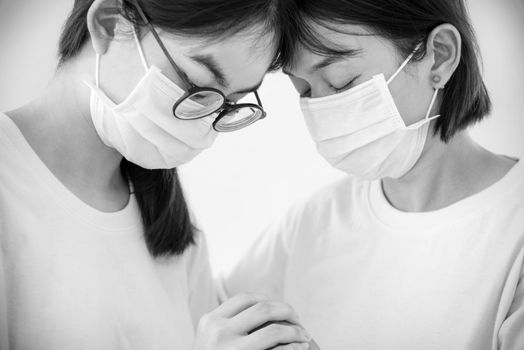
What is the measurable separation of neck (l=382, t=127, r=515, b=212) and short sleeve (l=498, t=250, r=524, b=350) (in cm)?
21

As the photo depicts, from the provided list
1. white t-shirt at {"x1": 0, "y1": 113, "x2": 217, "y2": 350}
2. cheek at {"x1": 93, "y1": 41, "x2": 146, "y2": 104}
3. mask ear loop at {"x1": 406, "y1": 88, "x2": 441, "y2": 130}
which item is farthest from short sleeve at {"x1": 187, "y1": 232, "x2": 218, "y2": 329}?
mask ear loop at {"x1": 406, "y1": 88, "x2": 441, "y2": 130}

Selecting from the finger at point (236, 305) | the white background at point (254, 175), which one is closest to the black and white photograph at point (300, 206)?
the finger at point (236, 305)

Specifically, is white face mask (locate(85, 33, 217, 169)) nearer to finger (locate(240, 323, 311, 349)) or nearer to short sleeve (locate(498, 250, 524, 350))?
finger (locate(240, 323, 311, 349))

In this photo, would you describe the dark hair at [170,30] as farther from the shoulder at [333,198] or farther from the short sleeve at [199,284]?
the shoulder at [333,198]

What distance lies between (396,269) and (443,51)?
53 centimetres

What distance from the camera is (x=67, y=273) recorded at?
1036 millimetres

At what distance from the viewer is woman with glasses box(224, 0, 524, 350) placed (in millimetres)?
1134

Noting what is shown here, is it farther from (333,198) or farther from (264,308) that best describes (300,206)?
(264,308)

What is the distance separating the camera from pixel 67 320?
1008 millimetres

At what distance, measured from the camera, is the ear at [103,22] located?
1013 millimetres

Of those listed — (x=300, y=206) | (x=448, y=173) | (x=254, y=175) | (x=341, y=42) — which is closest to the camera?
(x=341, y=42)

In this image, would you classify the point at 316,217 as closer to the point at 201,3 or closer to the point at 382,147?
the point at 382,147

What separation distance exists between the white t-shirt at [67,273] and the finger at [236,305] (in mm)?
228

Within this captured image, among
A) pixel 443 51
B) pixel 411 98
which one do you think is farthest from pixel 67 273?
pixel 443 51
